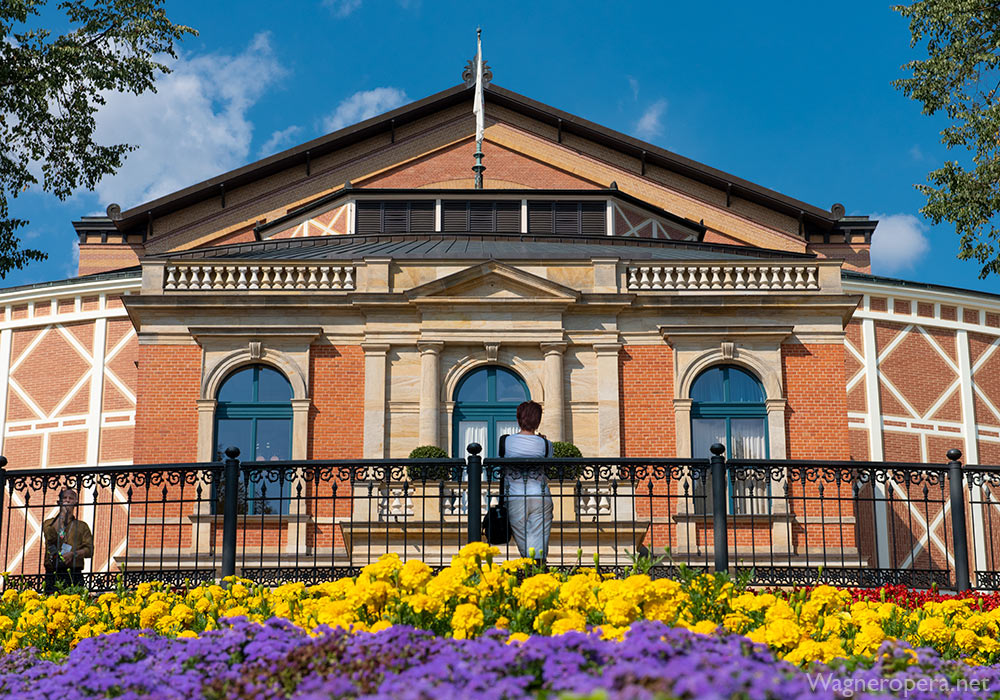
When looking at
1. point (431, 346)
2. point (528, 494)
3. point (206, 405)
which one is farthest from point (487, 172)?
point (528, 494)

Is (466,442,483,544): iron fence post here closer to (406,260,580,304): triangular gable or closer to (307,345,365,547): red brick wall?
(307,345,365,547): red brick wall

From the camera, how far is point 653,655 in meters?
4.04

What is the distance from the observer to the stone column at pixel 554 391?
18.7m

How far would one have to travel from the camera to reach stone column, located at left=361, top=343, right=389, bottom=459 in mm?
18719

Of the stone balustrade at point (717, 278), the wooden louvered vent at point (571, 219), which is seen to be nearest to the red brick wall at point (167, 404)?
the stone balustrade at point (717, 278)

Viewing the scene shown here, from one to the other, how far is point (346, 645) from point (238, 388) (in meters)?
15.1

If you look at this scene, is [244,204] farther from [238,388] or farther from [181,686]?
[181,686]

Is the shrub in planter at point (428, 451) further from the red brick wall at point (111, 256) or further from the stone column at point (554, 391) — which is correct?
the red brick wall at point (111, 256)

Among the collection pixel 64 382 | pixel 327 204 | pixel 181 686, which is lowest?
pixel 181 686

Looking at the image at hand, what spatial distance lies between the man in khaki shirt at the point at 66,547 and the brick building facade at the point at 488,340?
1.49m

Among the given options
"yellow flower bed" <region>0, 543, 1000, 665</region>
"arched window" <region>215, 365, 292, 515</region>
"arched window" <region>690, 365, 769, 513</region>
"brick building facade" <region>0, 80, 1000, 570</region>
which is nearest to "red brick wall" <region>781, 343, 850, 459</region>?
"brick building facade" <region>0, 80, 1000, 570</region>

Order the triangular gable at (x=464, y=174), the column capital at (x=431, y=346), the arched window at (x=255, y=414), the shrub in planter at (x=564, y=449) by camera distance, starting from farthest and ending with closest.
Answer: the triangular gable at (x=464, y=174) → the column capital at (x=431, y=346) → the arched window at (x=255, y=414) → the shrub in planter at (x=564, y=449)

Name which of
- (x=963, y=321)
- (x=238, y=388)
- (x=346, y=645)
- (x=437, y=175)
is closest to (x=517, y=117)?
(x=437, y=175)

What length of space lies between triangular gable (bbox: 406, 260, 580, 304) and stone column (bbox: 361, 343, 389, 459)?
1.11 meters
